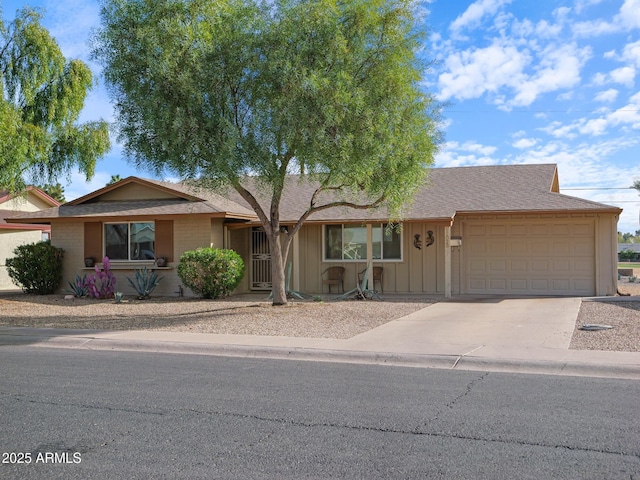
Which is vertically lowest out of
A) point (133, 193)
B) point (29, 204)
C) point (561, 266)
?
point (561, 266)

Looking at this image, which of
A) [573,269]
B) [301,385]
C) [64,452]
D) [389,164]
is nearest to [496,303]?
[573,269]

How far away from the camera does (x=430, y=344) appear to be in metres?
10.1

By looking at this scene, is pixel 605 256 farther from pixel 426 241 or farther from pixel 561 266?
pixel 426 241

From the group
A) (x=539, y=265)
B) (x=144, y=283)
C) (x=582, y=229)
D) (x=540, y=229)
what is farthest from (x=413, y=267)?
(x=144, y=283)

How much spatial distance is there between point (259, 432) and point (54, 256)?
651 inches

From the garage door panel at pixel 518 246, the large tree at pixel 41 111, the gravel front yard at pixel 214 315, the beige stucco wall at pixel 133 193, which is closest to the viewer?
the gravel front yard at pixel 214 315

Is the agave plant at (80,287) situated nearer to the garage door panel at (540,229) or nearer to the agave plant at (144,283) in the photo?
the agave plant at (144,283)

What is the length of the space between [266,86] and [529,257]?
1005cm

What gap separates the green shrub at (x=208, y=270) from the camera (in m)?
17.7

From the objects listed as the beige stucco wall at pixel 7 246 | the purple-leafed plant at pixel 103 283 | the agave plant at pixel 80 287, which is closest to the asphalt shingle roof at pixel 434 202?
the purple-leafed plant at pixel 103 283

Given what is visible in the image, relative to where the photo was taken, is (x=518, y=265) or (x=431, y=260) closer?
(x=518, y=265)

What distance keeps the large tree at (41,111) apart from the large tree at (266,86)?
3742 millimetres

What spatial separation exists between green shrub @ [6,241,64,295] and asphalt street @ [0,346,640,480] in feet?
39.6

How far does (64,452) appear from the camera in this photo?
4.98 m
